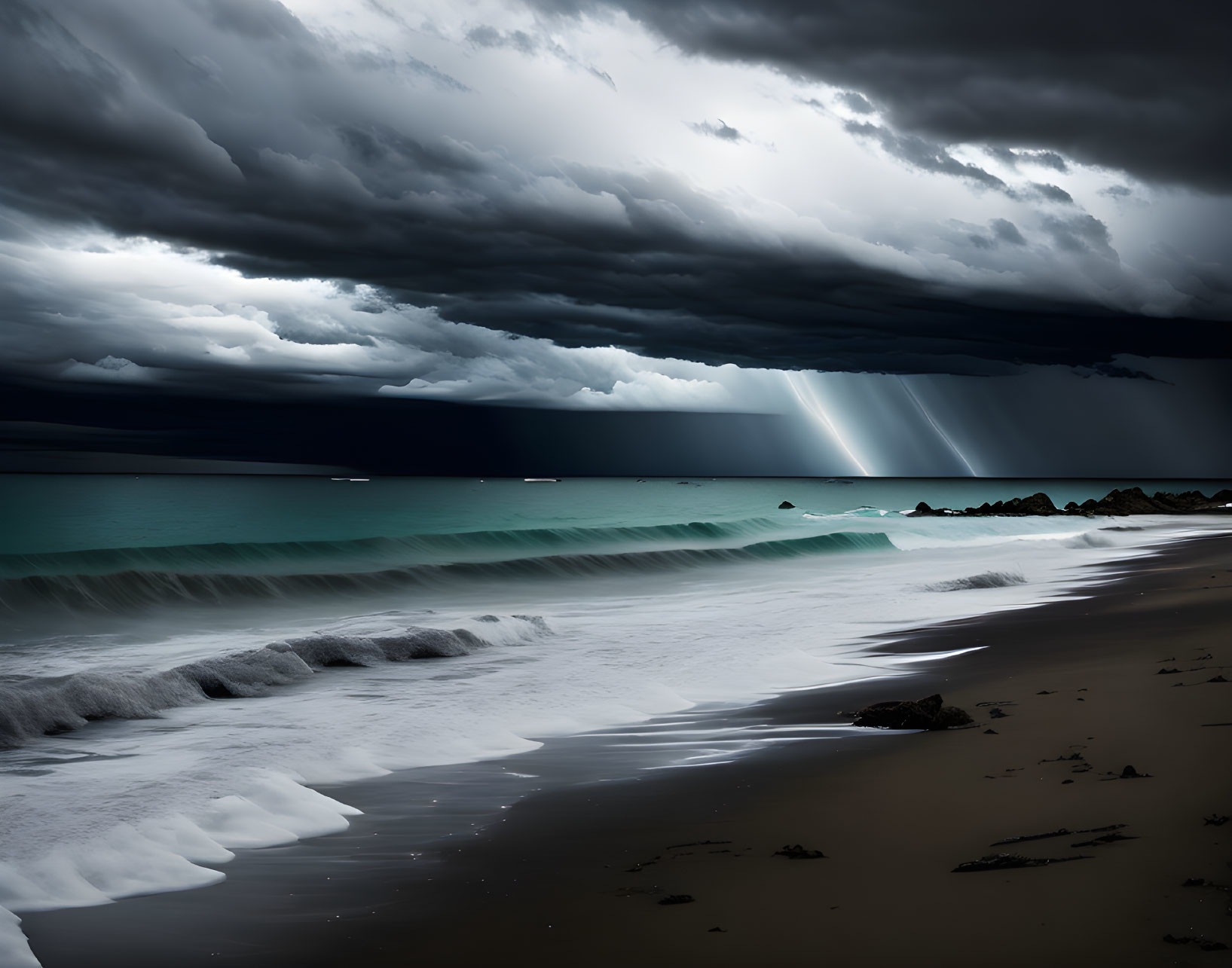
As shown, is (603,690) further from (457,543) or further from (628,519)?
(628,519)

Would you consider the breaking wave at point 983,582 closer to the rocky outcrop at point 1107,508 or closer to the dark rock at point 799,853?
the dark rock at point 799,853

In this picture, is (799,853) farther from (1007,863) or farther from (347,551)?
(347,551)

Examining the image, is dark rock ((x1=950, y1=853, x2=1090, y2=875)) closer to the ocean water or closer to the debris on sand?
the debris on sand

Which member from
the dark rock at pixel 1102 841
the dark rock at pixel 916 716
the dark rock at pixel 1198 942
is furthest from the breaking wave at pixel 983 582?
the dark rock at pixel 1198 942

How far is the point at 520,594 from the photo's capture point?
2389 centimetres

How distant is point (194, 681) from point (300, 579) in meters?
15.5

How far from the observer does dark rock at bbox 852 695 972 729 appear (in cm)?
723

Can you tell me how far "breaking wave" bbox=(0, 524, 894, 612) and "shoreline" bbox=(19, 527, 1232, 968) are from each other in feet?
59.6

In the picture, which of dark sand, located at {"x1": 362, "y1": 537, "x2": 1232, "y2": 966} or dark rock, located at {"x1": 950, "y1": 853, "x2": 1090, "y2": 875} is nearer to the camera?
dark sand, located at {"x1": 362, "y1": 537, "x2": 1232, "y2": 966}

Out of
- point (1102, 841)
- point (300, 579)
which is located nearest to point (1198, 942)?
point (1102, 841)

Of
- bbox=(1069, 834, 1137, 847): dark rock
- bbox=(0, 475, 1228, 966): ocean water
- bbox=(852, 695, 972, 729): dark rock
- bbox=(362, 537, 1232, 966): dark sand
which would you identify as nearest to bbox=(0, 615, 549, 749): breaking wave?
bbox=(0, 475, 1228, 966): ocean water

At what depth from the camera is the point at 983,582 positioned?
68.8 feet

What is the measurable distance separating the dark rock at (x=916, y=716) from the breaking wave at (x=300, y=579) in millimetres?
17648

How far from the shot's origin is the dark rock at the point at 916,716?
7227mm
